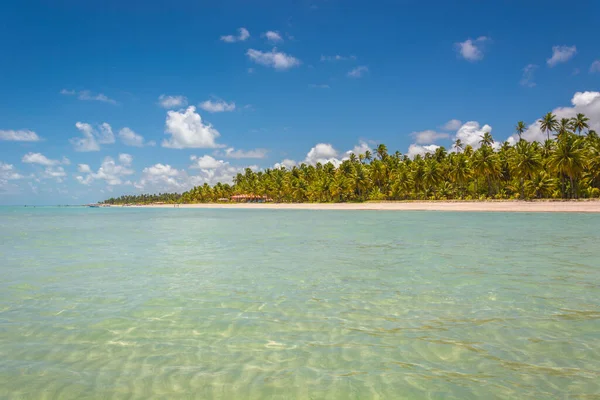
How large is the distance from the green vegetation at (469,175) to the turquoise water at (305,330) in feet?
200

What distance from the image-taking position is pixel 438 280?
9625 millimetres

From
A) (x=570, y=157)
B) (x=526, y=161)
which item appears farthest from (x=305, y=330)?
(x=526, y=161)

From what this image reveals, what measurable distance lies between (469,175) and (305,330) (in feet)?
255

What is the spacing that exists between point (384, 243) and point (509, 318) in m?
11.3

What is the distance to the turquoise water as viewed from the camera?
435 cm

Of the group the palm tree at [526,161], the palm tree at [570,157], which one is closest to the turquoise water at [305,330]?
the palm tree at [570,157]

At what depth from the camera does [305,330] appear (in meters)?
6.15

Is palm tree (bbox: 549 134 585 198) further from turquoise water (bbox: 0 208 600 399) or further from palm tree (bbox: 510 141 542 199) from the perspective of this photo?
turquoise water (bbox: 0 208 600 399)

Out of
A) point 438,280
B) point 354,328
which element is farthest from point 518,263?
point 354,328

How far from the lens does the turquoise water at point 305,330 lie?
14.3ft

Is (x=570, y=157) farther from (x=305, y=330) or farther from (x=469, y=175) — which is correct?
(x=305, y=330)

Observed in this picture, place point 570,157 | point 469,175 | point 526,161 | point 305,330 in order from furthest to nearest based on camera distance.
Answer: point 469,175, point 526,161, point 570,157, point 305,330

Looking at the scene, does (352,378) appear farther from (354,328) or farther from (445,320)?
(445,320)

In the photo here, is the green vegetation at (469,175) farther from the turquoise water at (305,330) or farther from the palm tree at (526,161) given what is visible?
the turquoise water at (305,330)
